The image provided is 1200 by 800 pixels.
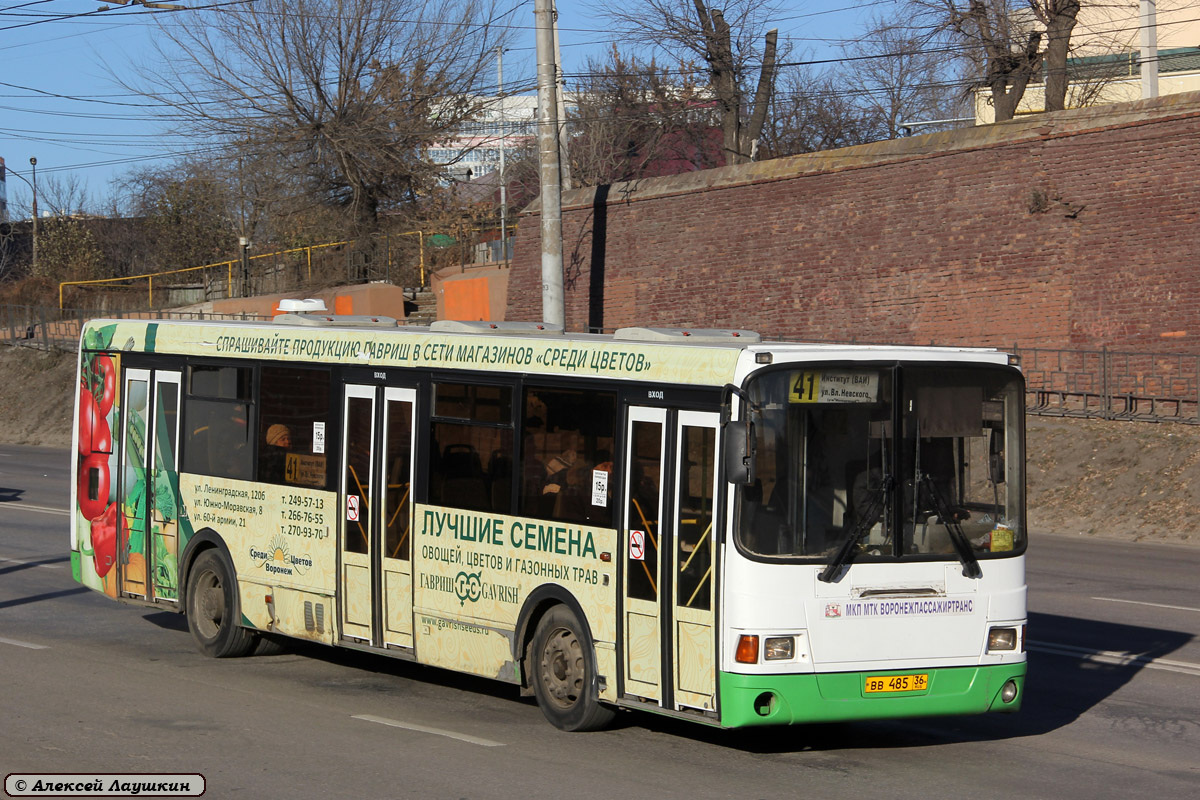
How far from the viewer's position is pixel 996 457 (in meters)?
8.38

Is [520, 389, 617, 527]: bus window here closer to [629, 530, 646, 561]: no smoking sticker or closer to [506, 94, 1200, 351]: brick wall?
[629, 530, 646, 561]: no smoking sticker

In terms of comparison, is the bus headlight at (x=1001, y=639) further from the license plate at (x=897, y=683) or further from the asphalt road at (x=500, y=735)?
the asphalt road at (x=500, y=735)

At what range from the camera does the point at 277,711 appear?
370 inches

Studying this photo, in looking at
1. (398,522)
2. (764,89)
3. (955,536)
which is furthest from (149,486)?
(764,89)

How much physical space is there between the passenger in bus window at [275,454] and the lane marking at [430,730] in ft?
8.37

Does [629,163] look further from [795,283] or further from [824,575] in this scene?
[824,575]

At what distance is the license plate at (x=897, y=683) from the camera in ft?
26.0

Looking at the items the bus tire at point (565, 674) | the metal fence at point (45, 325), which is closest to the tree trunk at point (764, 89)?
the metal fence at point (45, 325)

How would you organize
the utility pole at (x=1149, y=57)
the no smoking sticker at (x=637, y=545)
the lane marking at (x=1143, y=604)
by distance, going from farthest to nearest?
the utility pole at (x=1149, y=57)
the lane marking at (x=1143, y=604)
the no smoking sticker at (x=637, y=545)


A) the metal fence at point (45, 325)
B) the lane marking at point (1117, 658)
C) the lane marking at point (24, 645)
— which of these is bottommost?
the lane marking at point (1117, 658)

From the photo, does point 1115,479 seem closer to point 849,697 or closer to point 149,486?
point 149,486

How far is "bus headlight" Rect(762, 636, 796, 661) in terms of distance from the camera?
770cm

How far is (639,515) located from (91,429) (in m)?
6.80

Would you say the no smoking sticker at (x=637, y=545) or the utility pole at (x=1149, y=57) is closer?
the no smoking sticker at (x=637, y=545)
